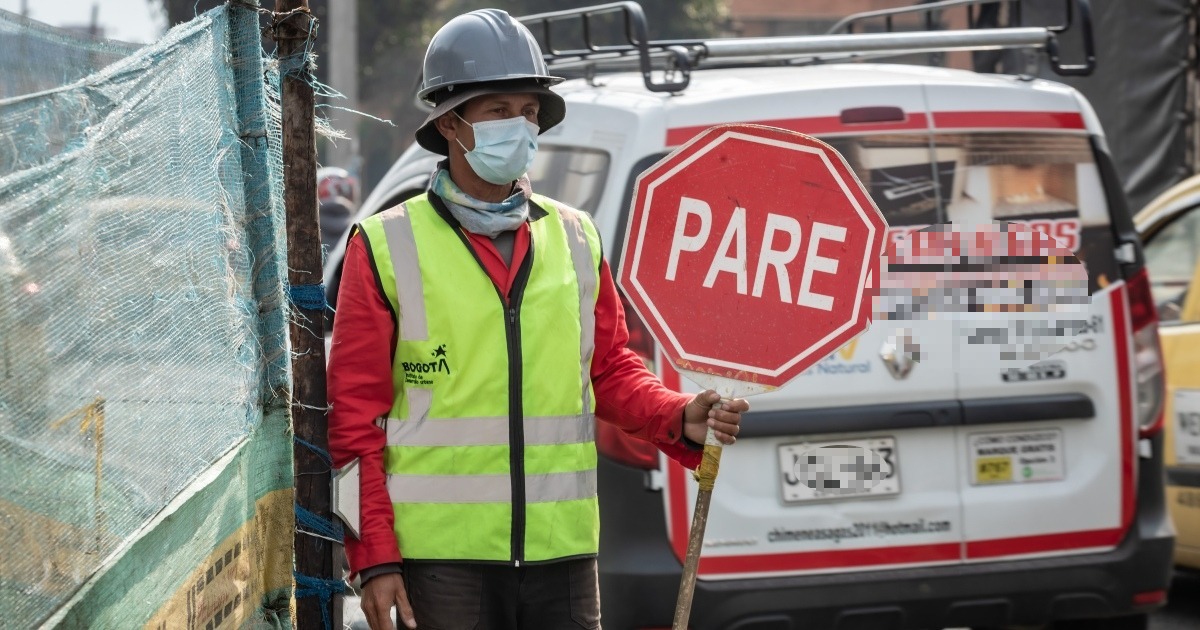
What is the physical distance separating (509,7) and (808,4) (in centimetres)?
2809

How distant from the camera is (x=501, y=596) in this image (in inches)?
129

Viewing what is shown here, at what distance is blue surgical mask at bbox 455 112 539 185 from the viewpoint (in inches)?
→ 134

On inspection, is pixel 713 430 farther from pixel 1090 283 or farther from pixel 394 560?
pixel 1090 283

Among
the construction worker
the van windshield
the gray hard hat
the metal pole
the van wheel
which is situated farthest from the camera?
the metal pole

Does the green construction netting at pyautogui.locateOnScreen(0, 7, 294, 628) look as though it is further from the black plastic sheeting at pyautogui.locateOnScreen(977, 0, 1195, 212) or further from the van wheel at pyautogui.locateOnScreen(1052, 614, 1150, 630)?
the black plastic sheeting at pyautogui.locateOnScreen(977, 0, 1195, 212)

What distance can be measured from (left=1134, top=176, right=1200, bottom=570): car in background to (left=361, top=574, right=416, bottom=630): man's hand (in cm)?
375

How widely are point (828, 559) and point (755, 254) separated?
1.84m

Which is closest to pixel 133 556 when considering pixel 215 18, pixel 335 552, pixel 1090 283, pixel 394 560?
pixel 394 560

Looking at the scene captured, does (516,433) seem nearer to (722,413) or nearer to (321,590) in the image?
(722,413)

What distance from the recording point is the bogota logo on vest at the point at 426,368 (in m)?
3.25

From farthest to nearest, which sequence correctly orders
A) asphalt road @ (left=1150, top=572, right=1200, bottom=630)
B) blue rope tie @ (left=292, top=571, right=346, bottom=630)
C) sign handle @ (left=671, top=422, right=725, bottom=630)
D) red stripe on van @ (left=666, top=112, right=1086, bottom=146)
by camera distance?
asphalt road @ (left=1150, top=572, right=1200, bottom=630) < red stripe on van @ (left=666, top=112, right=1086, bottom=146) < blue rope tie @ (left=292, top=571, right=346, bottom=630) < sign handle @ (left=671, top=422, right=725, bottom=630)

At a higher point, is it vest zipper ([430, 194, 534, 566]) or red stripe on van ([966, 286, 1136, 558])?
vest zipper ([430, 194, 534, 566])

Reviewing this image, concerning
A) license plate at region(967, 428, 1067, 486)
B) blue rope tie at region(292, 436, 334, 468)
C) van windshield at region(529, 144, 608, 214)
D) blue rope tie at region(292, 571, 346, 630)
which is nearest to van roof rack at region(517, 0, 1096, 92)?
van windshield at region(529, 144, 608, 214)

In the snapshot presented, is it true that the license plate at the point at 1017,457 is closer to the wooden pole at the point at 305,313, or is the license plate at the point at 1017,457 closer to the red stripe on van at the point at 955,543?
the red stripe on van at the point at 955,543
